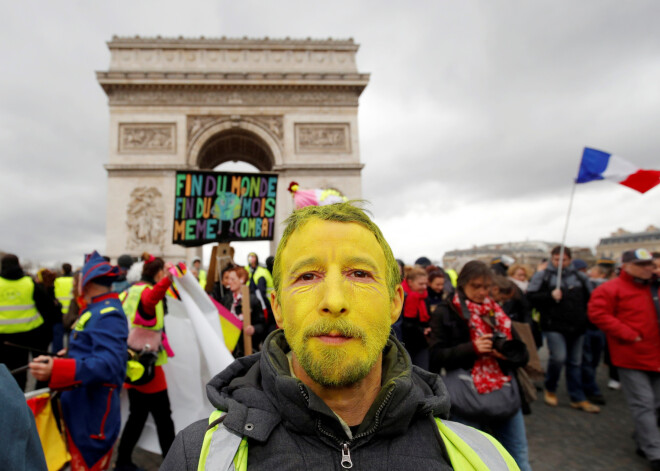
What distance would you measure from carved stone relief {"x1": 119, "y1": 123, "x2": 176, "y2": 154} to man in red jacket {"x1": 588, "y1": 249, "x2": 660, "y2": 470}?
54.5 ft

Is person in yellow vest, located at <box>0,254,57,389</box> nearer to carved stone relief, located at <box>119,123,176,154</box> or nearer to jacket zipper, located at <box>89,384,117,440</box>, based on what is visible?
jacket zipper, located at <box>89,384,117,440</box>

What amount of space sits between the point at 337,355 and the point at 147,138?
1824cm

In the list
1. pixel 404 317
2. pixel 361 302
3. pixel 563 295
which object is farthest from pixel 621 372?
pixel 361 302

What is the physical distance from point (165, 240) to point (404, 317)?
14502mm

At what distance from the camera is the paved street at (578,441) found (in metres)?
3.42

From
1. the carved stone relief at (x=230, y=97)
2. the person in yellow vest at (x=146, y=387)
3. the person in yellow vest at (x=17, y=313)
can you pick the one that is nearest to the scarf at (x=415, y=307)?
the person in yellow vest at (x=146, y=387)

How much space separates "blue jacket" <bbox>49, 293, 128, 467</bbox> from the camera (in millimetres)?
2375

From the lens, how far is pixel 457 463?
1.00 metres

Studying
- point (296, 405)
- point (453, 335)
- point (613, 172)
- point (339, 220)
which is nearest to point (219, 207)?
point (453, 335)

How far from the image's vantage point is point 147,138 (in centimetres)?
1683

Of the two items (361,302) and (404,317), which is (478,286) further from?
(361,302)

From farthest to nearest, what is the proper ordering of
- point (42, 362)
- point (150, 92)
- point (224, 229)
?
1. point (150, 92)
2. point (224, 229)
3. point (42, 362)

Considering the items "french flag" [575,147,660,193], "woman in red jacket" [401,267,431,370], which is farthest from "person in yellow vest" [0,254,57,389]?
"french flag" [575,147,660,193]

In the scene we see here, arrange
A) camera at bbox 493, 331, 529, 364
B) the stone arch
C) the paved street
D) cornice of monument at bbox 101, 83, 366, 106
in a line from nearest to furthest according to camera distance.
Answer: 1. camera at bbox 493, 331, 529, 364
2. the paved street
3. cornice of monument at bbox 101, 83, 366, 106
4. the stone arch
